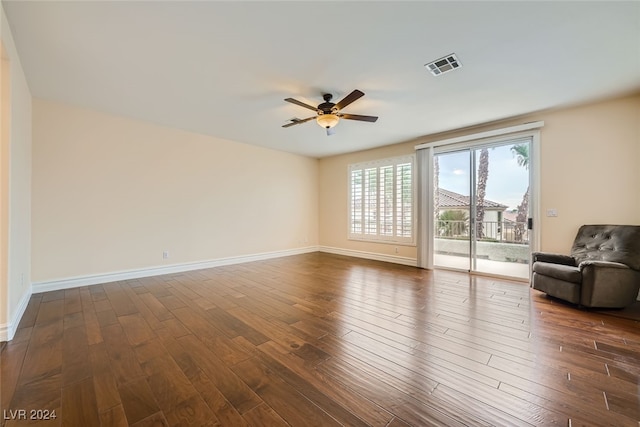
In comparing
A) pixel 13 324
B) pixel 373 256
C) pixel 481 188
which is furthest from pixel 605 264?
pixel 13 324

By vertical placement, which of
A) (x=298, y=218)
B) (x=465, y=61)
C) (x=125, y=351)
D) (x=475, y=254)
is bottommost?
(x=125, y=351)

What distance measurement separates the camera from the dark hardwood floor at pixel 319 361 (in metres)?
1.45

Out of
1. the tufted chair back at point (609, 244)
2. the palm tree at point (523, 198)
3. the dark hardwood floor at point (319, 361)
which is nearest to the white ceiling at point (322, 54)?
the palm tree at point (523, 198)

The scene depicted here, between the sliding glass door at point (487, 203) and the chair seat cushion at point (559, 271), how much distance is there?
1018mm

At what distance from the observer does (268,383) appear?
1697 mm

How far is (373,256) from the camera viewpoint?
6141 mm

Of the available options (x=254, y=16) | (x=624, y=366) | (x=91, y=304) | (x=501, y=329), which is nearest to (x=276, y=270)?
(x=91, y=304)

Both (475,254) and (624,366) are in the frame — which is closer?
(624,366)

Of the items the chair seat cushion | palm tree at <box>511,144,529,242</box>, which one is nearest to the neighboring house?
palm tree at <box>511,144,529,242</box>

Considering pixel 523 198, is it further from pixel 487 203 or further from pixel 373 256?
pixel 373 256

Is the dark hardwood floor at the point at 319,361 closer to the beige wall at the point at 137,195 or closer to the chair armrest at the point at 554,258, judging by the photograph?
the chair armrest at the point at 554,258

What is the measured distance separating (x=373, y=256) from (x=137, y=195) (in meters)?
5.01

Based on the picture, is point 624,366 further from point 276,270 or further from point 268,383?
point 276,270

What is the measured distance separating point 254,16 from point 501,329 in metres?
3.62
